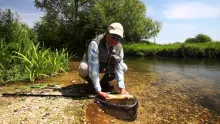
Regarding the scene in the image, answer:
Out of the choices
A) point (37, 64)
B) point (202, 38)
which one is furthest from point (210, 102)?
point (202, 38)

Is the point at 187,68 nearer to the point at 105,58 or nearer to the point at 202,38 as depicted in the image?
the point at 105,58

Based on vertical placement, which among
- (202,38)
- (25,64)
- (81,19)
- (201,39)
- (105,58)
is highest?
(81,19)

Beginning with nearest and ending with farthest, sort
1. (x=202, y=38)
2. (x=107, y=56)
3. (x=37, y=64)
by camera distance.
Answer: (x=107, y=56), (x=37, y=64), (x=202, y=38)

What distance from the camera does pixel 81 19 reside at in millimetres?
32438

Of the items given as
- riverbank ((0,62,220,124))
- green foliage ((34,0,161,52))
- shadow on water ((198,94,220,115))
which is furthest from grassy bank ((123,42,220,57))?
riverbank ((0,62,220,124))

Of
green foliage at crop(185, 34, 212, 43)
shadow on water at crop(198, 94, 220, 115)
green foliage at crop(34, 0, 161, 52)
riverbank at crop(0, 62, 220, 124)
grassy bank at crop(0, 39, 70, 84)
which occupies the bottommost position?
shadow on water at crop(198, 94, 220, 115)

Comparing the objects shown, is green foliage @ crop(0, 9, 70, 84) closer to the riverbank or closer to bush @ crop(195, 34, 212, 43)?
the riverbank

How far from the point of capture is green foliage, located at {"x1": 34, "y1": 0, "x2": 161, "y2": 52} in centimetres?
3019

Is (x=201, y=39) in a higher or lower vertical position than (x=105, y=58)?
higher

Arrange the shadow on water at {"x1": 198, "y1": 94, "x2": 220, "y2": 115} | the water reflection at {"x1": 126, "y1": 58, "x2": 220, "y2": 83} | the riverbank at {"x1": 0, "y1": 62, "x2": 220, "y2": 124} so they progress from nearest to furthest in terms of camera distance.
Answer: the riverbank at {"x1": 0, "y1": 62, "x2": 220, "y2": 124} → the shadow on water at {"x1": 198, "y1": 94, "x2": 220, "y2": 115} → the water reflection at {"x1": 126, "y1": 58, "x2": 220, "y2": 83}

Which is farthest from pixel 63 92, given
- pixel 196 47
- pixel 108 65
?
pixel 196 47

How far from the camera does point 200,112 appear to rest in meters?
5.55

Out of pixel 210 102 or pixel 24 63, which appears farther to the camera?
pixel 24 63

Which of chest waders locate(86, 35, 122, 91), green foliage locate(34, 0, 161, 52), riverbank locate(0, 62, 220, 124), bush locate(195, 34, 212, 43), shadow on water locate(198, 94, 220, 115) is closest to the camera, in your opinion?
riverbank locate(0, 62, 220, 124)
